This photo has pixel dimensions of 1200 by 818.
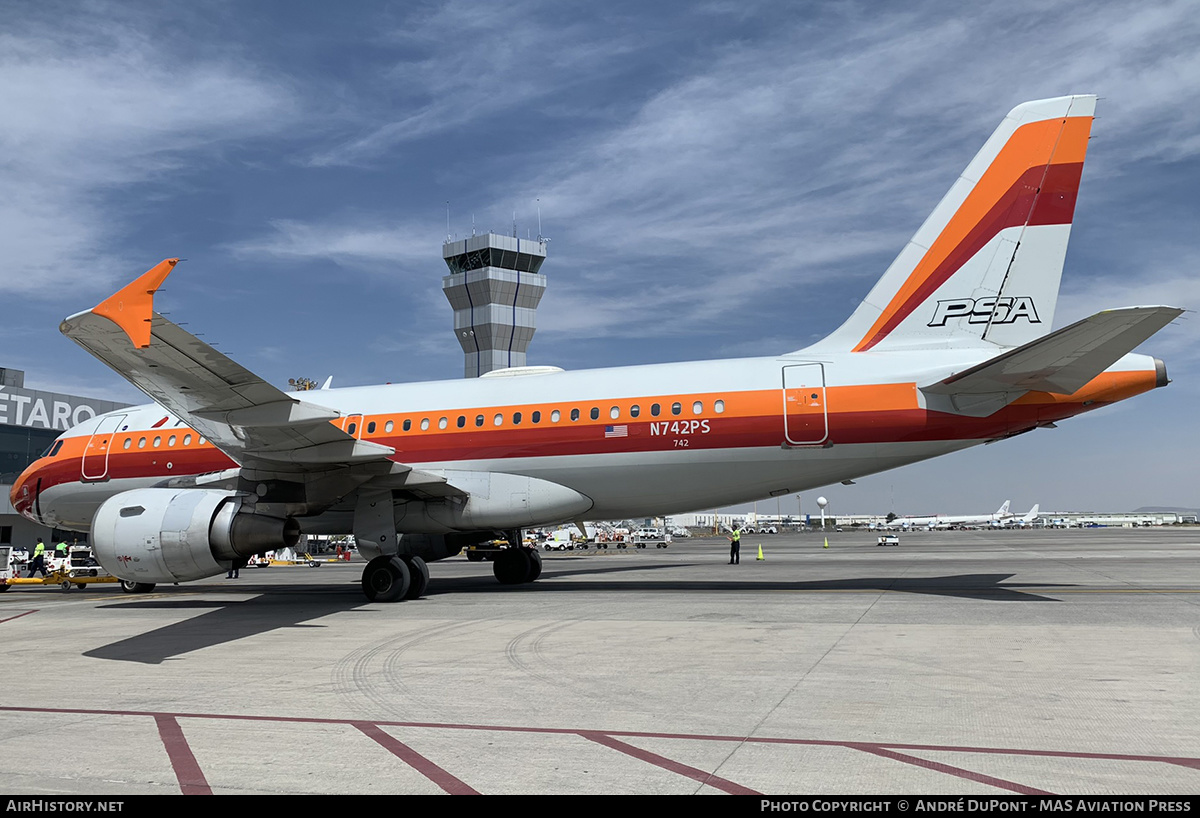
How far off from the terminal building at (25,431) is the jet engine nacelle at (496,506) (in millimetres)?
38782

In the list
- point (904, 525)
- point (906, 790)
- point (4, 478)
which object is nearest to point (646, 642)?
point (906, 790)

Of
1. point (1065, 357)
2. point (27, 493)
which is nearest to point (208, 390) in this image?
point (27, 493)

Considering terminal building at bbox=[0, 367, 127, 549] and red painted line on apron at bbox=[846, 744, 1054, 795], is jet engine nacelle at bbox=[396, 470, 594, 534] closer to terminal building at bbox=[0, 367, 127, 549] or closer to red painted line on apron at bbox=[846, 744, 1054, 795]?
red painted line on apron at bbox=[846, 744, 1054, 795]

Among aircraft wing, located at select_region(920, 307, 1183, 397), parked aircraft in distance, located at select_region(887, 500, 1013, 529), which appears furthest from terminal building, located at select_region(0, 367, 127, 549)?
parked aircraft in distance, located at select_region(887, 500, 1013, 529)

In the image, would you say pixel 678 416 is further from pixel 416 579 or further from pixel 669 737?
pixel 669 737

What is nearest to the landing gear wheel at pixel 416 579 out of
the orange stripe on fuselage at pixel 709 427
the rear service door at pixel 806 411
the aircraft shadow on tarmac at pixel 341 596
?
the aircraft shadow on tarmac at pixel 341 596

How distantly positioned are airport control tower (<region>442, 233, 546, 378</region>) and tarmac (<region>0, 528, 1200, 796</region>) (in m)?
108

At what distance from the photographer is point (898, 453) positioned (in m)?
15.1

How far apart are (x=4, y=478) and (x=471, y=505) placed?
4208 cm

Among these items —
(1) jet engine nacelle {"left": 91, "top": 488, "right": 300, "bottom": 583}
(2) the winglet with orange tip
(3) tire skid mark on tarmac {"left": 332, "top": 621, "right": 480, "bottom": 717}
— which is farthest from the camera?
(1) jet engine nacelle {"left": 91, "top": 488, "right": 300, "bottom": 583}

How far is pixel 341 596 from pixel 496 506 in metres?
3.86

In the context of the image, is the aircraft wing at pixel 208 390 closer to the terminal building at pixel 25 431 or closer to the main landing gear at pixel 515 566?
the main landing gear at pixel 515 566

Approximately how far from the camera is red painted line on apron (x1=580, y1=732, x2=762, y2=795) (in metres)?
4.49

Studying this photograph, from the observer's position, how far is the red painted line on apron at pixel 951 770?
4398 millimetres
